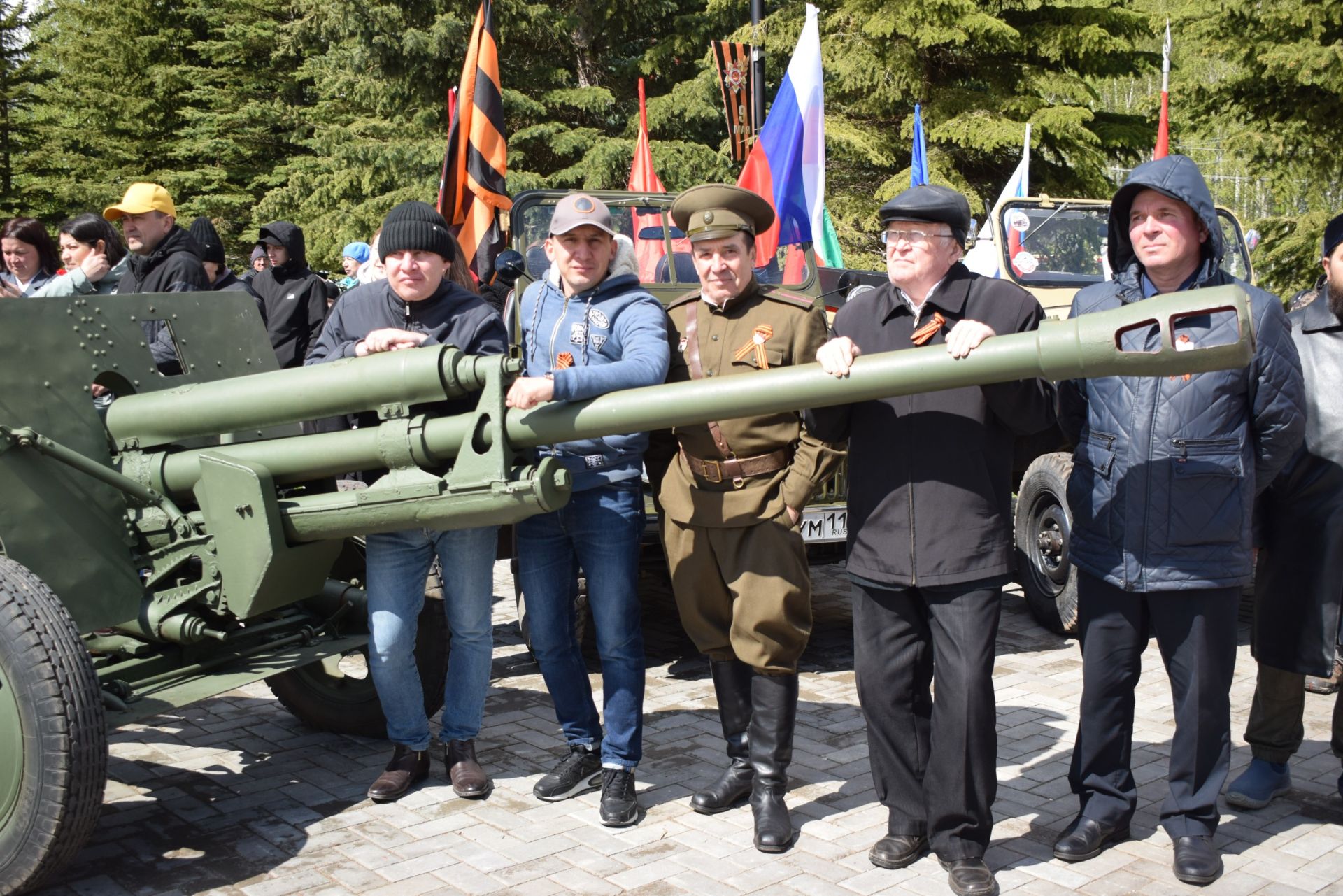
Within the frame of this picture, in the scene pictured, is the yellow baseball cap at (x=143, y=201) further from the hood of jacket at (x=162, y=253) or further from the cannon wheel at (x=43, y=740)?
the cannon wheel at (x=43, y=740)

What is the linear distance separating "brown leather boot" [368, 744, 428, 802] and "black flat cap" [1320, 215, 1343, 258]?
346cm

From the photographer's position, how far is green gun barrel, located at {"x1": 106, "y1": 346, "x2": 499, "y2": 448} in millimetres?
3783

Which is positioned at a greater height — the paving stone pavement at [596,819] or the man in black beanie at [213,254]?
the man in black beanie at [213,254]

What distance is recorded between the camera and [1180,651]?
12.2ft

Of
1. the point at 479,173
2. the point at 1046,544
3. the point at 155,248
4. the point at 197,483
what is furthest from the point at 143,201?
the point at 1046,544

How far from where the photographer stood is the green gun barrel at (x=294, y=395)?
3.78m

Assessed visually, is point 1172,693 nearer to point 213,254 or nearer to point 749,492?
point 749,492

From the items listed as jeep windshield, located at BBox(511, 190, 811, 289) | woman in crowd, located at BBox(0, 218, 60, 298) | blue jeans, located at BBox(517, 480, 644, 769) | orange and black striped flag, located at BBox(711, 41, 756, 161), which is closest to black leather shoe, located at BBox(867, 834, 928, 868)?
blue jeans, located at BBox(517, 480, 644, 769)

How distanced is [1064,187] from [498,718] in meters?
15.0

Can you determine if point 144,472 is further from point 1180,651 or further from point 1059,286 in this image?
point 1059,286

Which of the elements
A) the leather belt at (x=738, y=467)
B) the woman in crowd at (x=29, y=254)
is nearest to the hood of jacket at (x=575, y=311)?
the leather belt at (x=738, y=467)

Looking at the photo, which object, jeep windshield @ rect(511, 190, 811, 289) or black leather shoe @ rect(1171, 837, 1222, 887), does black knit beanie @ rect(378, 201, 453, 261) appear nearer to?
jeep windshield @ rect(511, 190, 811, 289)

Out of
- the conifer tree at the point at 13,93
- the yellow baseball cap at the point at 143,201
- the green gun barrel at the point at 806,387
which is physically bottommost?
the green gun barrel at the point at 806,387

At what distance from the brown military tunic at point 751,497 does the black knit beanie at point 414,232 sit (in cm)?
94
